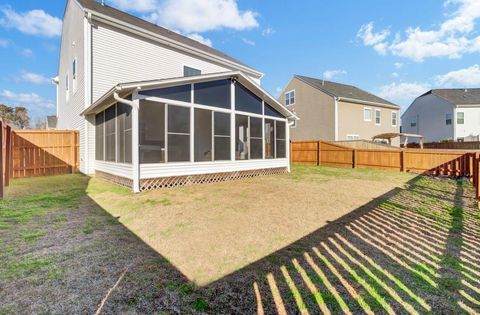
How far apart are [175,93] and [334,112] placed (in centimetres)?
1609

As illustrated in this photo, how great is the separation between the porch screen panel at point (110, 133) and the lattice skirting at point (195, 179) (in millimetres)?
2232

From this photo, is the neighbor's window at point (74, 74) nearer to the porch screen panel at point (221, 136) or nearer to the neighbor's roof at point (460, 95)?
the porch screen panel at point (221, 136)

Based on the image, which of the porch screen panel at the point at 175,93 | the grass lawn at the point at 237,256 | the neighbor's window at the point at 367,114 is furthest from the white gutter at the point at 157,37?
the neighbor's window at the point at 367,114

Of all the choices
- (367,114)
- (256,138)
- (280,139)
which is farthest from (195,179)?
(367,114)

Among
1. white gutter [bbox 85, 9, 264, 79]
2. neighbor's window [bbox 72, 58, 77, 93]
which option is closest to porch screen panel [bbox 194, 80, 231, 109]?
white gutter [bbox 85, 9, 264, 79]

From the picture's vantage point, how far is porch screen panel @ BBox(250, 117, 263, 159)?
1078 centimetres

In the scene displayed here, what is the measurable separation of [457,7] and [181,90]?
14899 millimetres

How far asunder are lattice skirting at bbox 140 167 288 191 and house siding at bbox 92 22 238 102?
5.74 m

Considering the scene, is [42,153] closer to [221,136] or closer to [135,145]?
[135,145]

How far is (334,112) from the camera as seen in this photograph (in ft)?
66.9

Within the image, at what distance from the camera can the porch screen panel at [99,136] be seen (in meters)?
9.97

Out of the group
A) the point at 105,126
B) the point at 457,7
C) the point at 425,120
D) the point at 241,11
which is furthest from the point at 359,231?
the point at 425,120

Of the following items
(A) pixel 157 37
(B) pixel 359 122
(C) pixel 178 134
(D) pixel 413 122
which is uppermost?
(A) pixel 157 37

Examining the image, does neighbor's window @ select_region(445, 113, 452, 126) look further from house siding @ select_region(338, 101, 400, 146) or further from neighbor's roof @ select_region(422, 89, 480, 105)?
house siding @ select_region(338, 101, 400, 146)
